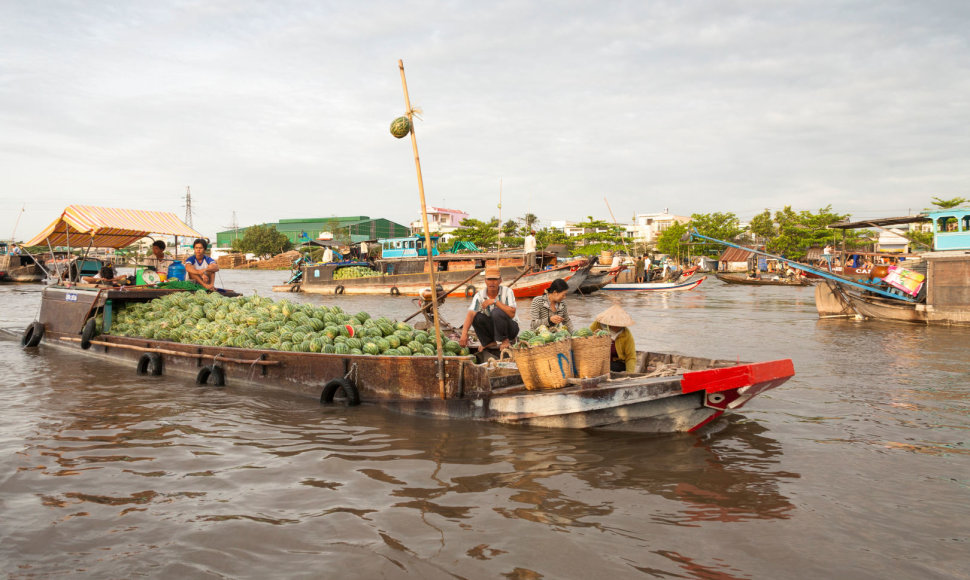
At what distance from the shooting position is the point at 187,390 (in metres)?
7.22

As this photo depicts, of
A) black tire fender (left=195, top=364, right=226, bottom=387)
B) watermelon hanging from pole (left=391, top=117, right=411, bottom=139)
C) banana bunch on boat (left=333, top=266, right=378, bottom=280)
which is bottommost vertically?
black tire fender (left=195, top=364, right=226, bottom=387)

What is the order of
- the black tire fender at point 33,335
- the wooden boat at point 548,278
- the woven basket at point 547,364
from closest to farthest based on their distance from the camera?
1. the woven basket at point 547,364
2. the black tire fender at point 33,335
3. the wooden boat at point 548,278

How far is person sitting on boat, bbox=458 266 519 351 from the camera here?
6.29 m

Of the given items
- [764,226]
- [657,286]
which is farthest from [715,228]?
[657,286]

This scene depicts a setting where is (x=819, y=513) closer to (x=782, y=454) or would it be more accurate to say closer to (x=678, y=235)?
(x=782, y=454)

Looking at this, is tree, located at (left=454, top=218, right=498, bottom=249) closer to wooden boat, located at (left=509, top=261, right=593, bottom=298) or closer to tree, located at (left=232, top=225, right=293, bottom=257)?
wooden boat, located at (left=509, top=261, right=593, bottom=298)

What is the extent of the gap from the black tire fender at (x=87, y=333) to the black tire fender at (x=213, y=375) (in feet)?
9.53

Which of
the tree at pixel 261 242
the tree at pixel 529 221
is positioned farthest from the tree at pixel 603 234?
the tree at pixel 261 242

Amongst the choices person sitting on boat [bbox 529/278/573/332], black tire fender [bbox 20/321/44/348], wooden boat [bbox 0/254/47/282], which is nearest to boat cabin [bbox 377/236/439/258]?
black tire fender [bbox 20/321/44/348]

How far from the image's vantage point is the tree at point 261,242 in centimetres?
7900

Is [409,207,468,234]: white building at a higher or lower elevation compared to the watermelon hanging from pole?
higher

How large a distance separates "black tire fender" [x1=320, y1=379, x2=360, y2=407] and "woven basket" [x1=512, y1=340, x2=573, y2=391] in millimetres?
1979

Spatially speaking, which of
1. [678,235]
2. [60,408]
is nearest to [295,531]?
[60,408]

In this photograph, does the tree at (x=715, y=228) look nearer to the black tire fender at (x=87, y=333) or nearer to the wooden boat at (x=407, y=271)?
the wooden boat at (x=407, y=271)
